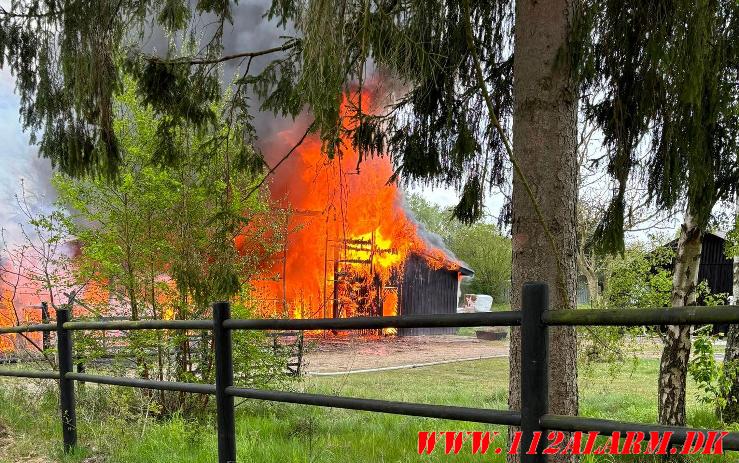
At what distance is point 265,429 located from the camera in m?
5.94

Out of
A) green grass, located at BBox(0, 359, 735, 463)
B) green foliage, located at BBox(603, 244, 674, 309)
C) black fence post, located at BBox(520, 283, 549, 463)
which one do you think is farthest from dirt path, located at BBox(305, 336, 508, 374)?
black fence post, located at BBox(520, 283, 549, 463)

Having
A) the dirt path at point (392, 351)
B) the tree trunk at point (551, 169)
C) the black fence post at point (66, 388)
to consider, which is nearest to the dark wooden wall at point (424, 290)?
the dirt path at point (392, 351)

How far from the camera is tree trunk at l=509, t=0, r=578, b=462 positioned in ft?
11.2

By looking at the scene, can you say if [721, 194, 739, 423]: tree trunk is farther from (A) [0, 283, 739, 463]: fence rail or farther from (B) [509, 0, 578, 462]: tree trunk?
(A) [0, 283, 739, 463]: fence rail

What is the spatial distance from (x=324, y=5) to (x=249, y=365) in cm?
466

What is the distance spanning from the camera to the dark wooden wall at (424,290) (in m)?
22.4

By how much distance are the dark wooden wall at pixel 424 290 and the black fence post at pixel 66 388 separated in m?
17.7

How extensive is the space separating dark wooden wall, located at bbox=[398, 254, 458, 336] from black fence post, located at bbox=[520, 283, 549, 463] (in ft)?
65.2

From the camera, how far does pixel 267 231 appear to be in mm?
7438

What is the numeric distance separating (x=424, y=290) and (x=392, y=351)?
14.7 ft

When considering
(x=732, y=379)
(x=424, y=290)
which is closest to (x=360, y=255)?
(x=424, y=290)

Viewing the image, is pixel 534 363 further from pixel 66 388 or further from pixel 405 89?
pixel 66 388

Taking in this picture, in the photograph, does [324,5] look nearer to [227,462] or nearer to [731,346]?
[227,462]

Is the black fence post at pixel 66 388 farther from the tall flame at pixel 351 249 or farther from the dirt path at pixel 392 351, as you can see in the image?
the tall flame at pixel 351 249
